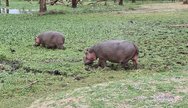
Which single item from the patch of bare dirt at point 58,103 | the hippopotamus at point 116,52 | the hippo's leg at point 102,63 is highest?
the hippopotamus at point 116,52

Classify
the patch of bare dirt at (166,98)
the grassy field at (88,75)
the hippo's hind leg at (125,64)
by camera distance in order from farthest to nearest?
the hippo's hind leg at (125,64)
the grassy field at (88,75)
the patch of bare dirt at (166,98)

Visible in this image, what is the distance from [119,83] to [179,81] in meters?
1.28

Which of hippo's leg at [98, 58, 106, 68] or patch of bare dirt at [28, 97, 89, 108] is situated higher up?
hippo's leg at [98, 58, 106, 68]

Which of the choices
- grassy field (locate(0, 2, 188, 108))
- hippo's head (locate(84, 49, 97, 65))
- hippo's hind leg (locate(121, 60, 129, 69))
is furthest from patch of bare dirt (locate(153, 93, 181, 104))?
hippo's head (locate(84, 49, 97, 65))

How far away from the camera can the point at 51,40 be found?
1559 cm

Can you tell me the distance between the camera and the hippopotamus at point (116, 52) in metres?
12.0

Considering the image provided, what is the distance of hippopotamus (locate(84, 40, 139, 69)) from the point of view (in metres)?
12.0

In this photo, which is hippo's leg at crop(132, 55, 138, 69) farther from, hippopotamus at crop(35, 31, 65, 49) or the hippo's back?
hippopotamus at crop(35, 31, 65, 49)

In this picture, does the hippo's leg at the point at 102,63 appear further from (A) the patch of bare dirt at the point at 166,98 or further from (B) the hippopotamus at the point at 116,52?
(A) the patch of bare dirt at the point at 166,98

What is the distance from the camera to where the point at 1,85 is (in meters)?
10.6

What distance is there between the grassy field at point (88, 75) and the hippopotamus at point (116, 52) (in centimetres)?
29

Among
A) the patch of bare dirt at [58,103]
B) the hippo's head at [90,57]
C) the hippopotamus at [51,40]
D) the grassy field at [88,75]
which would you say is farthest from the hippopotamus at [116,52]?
the patch of bare dirt at [58,103]

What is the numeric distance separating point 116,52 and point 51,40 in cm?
411

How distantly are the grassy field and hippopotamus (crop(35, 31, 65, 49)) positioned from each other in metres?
0.32
